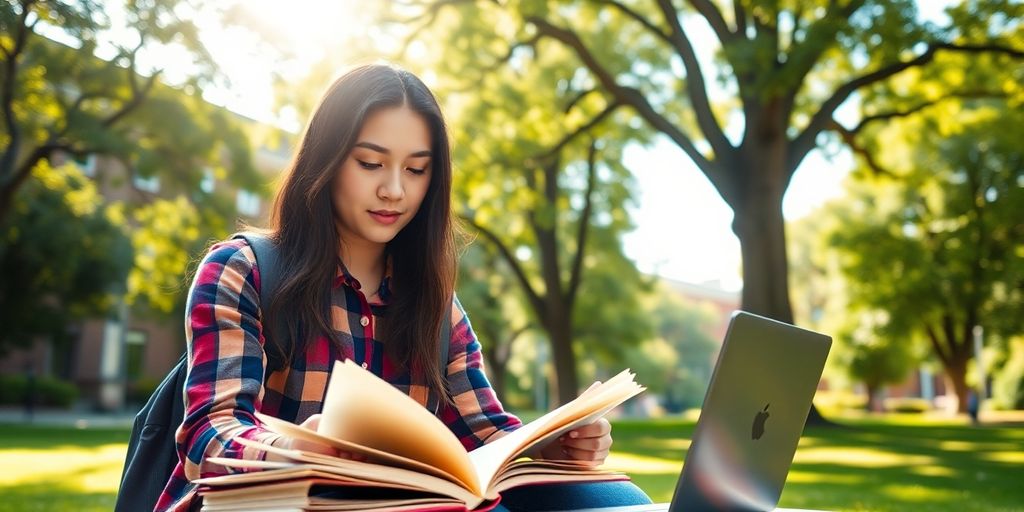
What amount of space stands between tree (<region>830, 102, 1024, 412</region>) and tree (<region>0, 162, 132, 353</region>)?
682 inches

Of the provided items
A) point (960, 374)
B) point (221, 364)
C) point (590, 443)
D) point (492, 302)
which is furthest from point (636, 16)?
point (960, 374)

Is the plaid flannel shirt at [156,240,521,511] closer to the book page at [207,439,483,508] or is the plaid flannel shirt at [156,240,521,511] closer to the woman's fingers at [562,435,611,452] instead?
the book page at [207,439,483,508]

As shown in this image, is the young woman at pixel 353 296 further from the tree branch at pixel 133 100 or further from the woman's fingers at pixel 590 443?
the tree branch at pixel 133 100

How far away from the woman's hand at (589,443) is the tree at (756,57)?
896cm

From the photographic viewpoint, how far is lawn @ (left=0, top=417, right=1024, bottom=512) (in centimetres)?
543

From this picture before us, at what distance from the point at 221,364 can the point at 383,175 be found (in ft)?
1.70

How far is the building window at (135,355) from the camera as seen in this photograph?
30.7m

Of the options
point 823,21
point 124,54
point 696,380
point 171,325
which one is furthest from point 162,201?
point 696,380

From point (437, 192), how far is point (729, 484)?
3.02 ft

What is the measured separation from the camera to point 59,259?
2122 centimetres

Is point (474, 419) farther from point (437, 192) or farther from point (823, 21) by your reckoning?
point (823, 21)

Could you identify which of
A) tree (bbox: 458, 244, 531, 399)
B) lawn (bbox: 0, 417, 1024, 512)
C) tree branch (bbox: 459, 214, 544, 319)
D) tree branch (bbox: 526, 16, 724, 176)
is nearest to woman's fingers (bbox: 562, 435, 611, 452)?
lawn (bbox: 0, 417, 1024, 512)

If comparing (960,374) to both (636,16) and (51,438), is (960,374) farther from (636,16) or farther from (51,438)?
(51,438)

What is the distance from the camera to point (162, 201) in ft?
53.2
